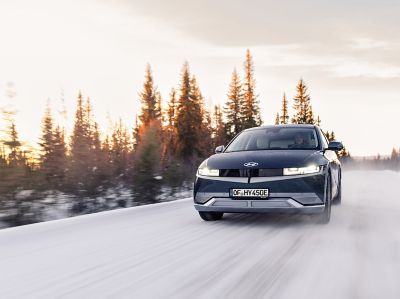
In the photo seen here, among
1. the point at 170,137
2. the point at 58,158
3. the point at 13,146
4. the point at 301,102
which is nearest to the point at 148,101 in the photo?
the point at 170,137

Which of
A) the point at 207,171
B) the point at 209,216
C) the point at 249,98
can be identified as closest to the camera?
the point at 207,171

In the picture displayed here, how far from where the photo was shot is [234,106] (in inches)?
2092

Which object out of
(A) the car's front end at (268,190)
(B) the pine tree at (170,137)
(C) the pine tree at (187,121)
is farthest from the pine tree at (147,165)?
(C) the pine tree at (187,121)

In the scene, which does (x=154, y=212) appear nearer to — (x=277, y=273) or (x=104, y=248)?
(x=104, y=248)

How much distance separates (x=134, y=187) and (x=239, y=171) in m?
5.89

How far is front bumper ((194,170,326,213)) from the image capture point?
19.2 ft

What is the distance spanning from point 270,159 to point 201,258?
245 cm

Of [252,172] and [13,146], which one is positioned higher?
[13,146]

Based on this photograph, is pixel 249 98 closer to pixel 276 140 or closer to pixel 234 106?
pixel 234 106

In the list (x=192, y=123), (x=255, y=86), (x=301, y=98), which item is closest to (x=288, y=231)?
(x=192, y=123)

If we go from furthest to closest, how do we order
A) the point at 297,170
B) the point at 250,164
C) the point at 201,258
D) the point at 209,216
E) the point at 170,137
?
the point at 170,137 → the point at 209,216 → the point at 250,164 → the point at 297,170 → the point at 201,258

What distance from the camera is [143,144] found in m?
11.8

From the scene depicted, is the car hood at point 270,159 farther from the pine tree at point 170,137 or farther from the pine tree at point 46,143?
the pine tree at point 170,137

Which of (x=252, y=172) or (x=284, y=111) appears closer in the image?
(x=252, y=172)
